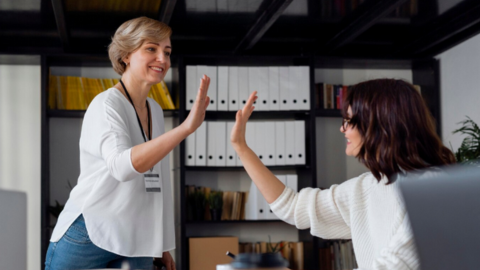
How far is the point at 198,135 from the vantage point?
14.2 feet

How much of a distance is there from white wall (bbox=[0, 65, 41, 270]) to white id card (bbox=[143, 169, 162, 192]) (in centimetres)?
303

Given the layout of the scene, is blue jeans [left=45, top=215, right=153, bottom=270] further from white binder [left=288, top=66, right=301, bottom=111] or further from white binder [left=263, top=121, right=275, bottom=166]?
white binder [left=288, top=66, right=301, bottom=111]

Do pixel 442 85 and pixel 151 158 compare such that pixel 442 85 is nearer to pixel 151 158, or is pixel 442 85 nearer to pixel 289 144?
pixel 289 144

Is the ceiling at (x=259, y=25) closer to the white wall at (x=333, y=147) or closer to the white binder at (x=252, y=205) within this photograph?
the white wall at (x=333, y=147)

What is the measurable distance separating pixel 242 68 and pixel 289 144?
73 centimetres

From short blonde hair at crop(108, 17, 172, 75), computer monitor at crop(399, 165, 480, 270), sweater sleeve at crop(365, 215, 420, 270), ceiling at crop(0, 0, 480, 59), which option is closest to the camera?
computer monitor at crop(399, 165, 480, 270)

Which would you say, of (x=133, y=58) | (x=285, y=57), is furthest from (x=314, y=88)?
(x=133, y=58)

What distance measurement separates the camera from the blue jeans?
1.69 m

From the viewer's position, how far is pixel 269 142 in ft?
14.4

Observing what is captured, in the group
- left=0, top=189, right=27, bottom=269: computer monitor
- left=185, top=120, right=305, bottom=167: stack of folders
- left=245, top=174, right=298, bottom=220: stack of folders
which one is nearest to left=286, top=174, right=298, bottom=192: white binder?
left=245, top=174, right=298, bottom=220: stack of folders

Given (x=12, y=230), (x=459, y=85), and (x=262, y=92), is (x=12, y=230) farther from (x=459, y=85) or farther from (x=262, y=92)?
(x=459, y=85)

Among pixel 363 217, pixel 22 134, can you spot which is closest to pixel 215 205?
pixel 22 134

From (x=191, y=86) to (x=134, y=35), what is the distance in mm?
2396

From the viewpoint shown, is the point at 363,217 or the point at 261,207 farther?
the point at 261,207
